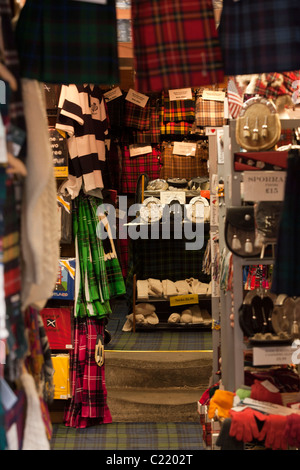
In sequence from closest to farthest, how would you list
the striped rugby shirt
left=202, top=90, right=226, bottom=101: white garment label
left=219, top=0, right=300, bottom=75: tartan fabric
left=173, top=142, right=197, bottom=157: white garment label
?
left=219, top=0, right=300, bottom=75: tartan fabric < the striped rugby shirt < left=202, top=90, right=226, bottom=101: white garment label < left=173, top=142, right=197, bottom=157: white garment label

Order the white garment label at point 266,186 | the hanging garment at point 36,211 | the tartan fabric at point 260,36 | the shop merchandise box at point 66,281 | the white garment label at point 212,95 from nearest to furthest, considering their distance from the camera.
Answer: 1. the hanging garment at point 36,211
2. the tartan fabric at point 260,36
3. the white garment label at point 266,186
4. the shop merchandise box at point 66,281
5. the white garment label at point 212,95

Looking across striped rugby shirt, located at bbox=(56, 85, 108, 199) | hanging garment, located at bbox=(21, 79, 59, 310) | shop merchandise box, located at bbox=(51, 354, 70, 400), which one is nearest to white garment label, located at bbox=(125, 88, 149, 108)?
striped rugby shirt, located at bbox=(56, 85, 108, 199)

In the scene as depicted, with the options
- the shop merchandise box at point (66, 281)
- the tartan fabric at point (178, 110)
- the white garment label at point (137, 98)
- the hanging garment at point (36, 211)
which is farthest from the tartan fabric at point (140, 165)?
the hanging garment at point (36, 211)

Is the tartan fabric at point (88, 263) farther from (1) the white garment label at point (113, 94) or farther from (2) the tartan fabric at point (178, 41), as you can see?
(2) the tartan fabric at point (178, 41)

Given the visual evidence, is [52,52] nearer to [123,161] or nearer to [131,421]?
[131,421]

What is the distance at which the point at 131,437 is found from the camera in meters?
4.09

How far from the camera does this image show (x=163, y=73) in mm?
1984

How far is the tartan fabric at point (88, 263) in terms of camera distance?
432cm

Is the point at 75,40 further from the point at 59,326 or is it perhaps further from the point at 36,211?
the point at 59,326

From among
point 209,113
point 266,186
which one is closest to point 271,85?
point 266,186

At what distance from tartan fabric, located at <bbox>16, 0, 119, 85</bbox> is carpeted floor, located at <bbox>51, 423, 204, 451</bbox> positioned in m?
2.87

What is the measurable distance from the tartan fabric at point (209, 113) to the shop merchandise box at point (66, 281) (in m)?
2.76

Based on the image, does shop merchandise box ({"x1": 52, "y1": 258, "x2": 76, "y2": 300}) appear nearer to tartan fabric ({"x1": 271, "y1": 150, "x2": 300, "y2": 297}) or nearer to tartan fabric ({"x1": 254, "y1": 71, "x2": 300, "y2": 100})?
tartan fabric ({"x1": 254, "y1": 71, "x2": 300, "y2": 100})

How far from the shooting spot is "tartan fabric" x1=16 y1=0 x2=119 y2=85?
1830mm
